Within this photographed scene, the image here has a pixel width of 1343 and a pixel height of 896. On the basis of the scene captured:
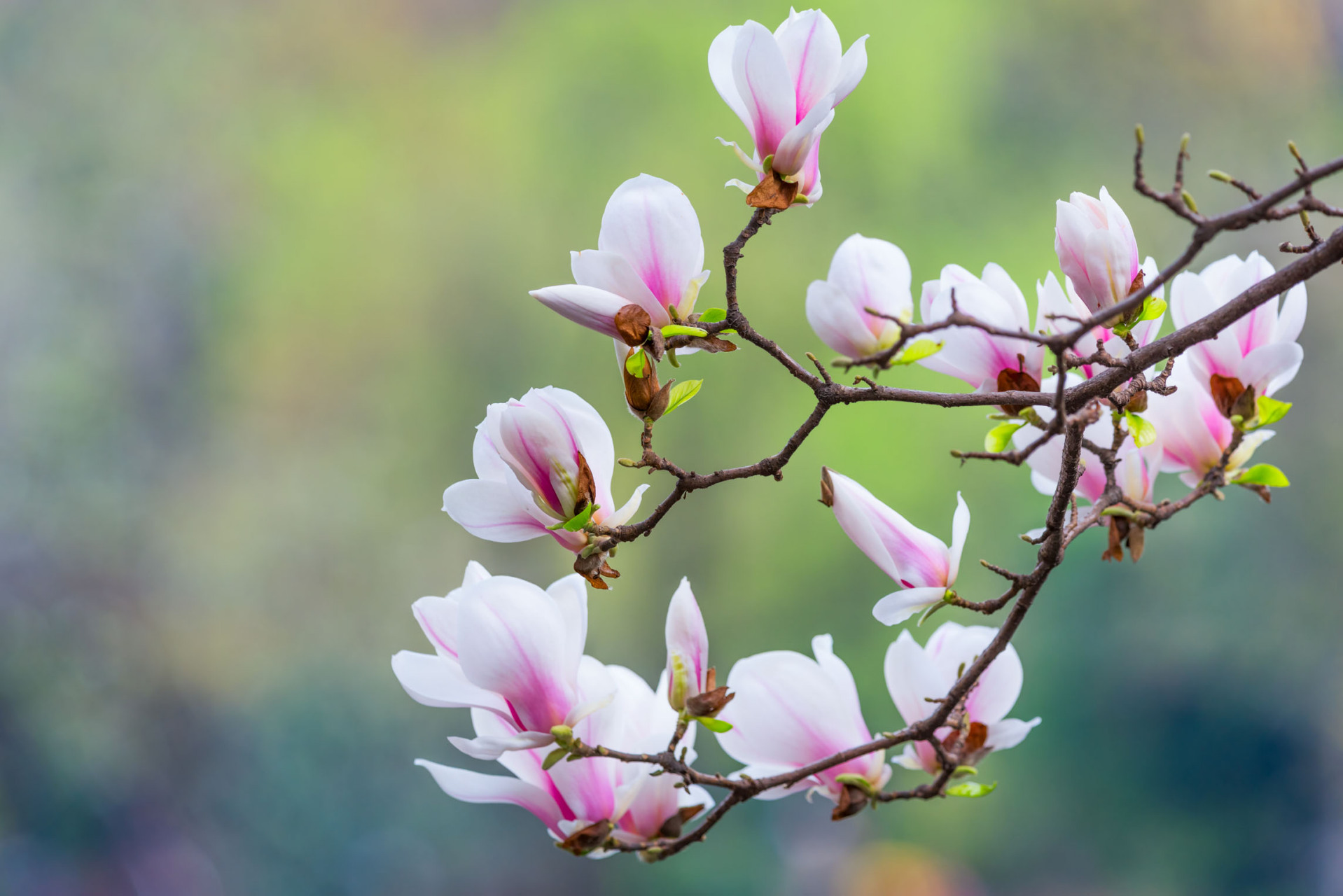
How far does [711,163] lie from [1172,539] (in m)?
1.19

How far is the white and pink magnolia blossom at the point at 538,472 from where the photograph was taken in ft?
1.24

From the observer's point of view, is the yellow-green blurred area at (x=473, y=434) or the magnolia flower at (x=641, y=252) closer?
the magnolia flower at (x=641, y=252)

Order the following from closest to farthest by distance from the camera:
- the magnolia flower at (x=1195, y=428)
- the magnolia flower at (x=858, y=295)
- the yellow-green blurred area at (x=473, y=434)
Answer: the magnolia flower at (x=858, y=295)
the magnolia flower at (x=1195, y=428)
the yellow-green blurred area at (x=473, y=434)

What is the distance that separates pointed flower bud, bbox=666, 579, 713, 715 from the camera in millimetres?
393

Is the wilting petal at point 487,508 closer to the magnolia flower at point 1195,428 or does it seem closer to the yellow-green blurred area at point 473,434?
the magnolia flower at point 1195,428

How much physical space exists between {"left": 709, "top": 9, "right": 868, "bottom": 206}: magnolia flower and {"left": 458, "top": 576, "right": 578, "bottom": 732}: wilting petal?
0.18 m

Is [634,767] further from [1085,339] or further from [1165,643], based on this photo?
[1165,643]

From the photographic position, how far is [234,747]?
1818mm

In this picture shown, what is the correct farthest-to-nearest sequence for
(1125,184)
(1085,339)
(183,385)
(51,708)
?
(1125,184) → (183,385) → (51,708) → (1085,339)

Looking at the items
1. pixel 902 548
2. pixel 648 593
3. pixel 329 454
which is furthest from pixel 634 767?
pixel 329 454

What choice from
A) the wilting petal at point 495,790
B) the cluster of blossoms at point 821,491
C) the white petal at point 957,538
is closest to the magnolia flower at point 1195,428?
the cluster of blossoms at point 821,491

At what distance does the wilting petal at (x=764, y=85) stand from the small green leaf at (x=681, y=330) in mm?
86

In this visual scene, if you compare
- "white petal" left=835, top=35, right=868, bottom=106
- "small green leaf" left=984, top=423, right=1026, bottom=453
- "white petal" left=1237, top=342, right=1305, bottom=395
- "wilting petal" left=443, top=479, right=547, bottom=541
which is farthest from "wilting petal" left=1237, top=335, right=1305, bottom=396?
"wilting petal" left=443, top=479, right=547, bottom=541

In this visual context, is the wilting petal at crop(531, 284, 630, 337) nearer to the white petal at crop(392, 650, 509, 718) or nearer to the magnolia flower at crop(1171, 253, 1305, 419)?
the white petal at crop(392, 650, 509, 718)
